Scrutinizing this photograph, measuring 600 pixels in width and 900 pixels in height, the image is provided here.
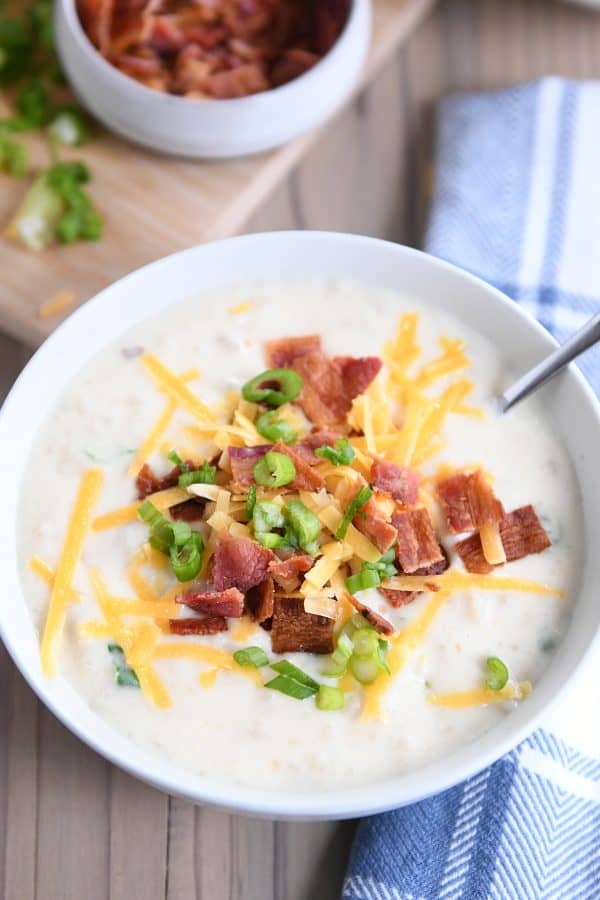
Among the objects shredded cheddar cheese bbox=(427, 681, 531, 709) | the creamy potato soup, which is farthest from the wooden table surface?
shredded cheddar cheese bbox=(427, 681, 531, 709)

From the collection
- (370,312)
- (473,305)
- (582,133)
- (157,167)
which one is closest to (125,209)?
(157,167)

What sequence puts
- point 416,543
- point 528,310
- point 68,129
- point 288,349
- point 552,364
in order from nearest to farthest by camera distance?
1. point 416,543
2. point 552,364
3. point 288,349
4. point 528,310
5. point 68,129

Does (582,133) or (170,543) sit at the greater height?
(582,133)

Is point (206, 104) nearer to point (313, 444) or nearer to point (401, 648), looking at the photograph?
point (313, 444)

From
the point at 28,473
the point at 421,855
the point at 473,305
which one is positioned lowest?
the point at 421,855

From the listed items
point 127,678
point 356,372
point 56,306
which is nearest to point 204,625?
point 127,678

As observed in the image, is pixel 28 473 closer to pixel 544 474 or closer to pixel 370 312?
pixel 370 312
